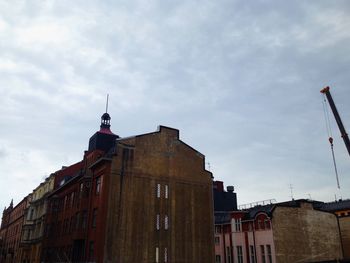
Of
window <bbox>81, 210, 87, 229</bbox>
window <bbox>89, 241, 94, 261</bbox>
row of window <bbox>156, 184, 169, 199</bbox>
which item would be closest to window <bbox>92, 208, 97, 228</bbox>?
window <bbox>89, 241, 94, 261</bbox>

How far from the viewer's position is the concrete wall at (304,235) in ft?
154

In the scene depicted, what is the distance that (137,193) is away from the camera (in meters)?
42.5

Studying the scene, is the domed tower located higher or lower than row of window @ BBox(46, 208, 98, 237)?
higher

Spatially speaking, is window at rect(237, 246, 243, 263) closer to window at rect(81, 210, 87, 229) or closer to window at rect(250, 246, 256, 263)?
window at rect(250, 246, 256, 263)

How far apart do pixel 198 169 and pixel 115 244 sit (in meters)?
15.7

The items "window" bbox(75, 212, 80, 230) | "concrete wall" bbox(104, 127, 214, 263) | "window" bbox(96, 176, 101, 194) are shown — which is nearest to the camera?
"concrete wall" bbox(104, 127, 214, 263)

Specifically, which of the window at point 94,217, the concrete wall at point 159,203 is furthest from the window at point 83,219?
the concrete wall at point 159,203

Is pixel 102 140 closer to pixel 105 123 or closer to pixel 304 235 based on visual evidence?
pixel 105 123

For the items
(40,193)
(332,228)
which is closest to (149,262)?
(332,228)

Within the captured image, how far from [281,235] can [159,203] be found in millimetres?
17472

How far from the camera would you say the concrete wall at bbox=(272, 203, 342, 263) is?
4691 centimetres

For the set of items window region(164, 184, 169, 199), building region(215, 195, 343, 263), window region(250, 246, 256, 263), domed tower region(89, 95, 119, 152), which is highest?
domed tower region(89, 95, 119, 152)

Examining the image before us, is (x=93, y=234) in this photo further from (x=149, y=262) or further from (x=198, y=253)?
(x=198, y=253)

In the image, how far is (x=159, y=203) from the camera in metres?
43.7
